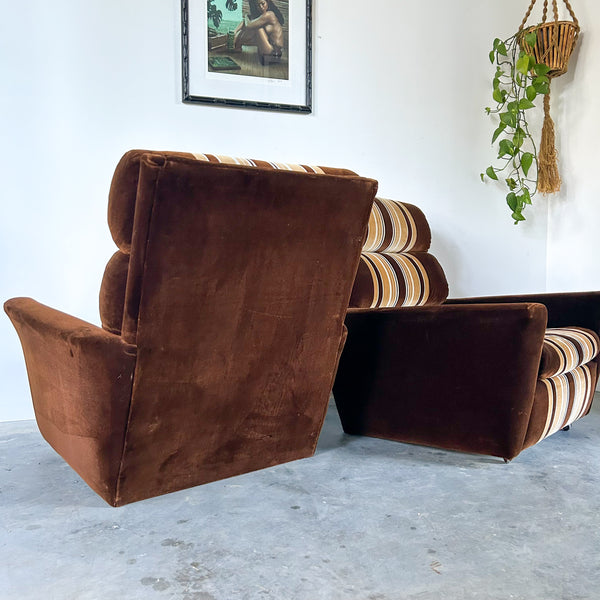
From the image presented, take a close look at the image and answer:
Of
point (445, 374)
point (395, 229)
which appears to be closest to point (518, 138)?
point (395, 229)

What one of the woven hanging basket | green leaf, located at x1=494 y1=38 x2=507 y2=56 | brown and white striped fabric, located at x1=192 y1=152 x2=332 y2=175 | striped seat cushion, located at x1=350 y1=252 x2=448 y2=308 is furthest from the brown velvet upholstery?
green leaf, located at x1=494 y1=38 x2=507 y2=56

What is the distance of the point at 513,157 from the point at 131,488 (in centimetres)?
262

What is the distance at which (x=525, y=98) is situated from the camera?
305 cm

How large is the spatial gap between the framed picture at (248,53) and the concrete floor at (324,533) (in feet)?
5.54

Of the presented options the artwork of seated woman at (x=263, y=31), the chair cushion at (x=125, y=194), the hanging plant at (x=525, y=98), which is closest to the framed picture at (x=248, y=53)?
the artwork of seated woman at (x=263, y=31)

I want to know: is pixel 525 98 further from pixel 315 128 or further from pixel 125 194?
pixel 125 194

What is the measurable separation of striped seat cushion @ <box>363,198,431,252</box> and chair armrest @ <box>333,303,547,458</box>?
0.51 meters

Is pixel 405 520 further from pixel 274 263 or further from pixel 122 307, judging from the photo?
pixel 122 307

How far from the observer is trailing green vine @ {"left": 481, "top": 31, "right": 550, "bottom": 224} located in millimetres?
2893

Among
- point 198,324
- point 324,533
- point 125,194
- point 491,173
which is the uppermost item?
point 491,173

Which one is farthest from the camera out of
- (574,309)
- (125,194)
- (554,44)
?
(554,44)

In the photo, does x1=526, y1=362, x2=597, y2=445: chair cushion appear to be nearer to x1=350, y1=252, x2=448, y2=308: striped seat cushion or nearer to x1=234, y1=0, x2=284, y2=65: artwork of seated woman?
x1=350, y1=252, x2=448, y2=308: striped seat cushion

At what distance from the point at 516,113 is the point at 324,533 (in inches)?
95.8

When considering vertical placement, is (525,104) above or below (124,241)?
above
